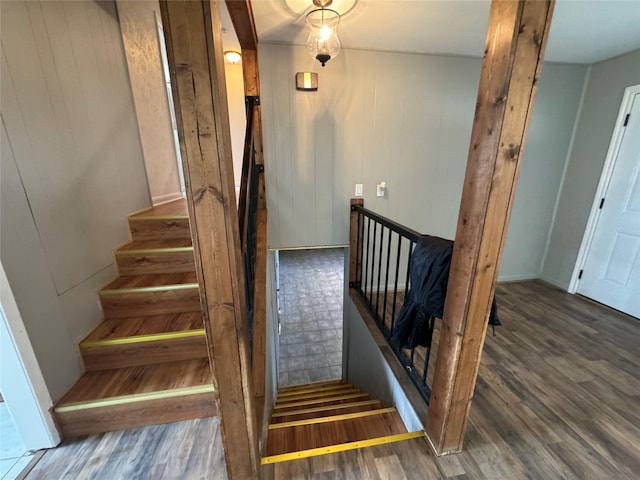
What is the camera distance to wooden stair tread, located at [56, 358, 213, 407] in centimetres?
148

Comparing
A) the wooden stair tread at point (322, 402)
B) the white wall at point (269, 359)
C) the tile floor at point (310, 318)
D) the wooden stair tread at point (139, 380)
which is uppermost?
the wooden stair tread at point (139, 380)

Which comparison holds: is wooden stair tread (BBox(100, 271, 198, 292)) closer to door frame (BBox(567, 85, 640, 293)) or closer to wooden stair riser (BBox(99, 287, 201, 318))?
wooden stair riser (BBox(99, 287, 201, 318))

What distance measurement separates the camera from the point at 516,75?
2.74ft

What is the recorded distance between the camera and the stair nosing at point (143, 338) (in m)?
1.60

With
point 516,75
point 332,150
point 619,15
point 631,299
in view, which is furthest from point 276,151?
point 631,299

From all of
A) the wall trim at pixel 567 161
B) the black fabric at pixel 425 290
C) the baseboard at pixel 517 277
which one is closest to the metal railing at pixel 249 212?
the black fabric at pixel 425 290

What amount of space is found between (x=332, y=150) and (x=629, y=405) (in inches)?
108

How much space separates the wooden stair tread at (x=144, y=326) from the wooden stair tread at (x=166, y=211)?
2.97ft

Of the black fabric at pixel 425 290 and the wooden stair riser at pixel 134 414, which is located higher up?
the black fabric at pixel 425 290

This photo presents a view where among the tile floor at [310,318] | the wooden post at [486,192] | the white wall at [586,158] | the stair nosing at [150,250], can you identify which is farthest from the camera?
the tile floor at [310,318]

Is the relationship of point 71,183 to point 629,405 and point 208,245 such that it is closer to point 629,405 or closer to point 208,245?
point 208,245

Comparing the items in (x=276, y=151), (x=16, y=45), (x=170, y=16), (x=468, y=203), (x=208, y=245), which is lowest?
(x=208, y=245)

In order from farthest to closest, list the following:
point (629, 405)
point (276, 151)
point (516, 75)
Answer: point (276, 151), point (629, 405), point (516, 75)

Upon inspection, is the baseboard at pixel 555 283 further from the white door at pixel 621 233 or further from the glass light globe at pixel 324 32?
the glass light globe at pixel 324 32
